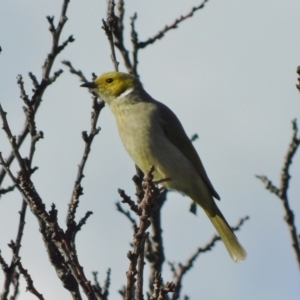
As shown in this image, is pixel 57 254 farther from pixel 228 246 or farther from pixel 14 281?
pixel 228 246

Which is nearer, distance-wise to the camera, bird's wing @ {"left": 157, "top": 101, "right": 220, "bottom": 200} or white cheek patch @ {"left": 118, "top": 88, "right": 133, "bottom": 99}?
bird's wing @ {"left": 157, "top": 101, "right": 220, "bottom": 200}

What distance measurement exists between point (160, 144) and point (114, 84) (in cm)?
122

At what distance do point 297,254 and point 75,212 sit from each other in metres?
1.41

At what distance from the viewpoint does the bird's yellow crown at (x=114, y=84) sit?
8.23 meters

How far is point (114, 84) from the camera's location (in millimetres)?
8305

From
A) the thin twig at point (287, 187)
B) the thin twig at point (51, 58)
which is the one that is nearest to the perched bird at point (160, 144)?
the thin twig at point (51, 58)

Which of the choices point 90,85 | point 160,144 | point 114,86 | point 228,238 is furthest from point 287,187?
point 114,86

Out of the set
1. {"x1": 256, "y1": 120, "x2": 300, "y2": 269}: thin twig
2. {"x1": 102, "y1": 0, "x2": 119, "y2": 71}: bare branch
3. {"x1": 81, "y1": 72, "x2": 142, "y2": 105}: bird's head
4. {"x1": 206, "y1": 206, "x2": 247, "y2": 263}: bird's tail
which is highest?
{"x1": 81, "y1": 72, "x2": 142, "y2": 105}: bird's head

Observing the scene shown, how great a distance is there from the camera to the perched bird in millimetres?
7367

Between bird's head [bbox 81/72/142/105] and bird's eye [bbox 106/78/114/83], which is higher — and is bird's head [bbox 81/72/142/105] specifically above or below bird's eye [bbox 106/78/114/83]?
below

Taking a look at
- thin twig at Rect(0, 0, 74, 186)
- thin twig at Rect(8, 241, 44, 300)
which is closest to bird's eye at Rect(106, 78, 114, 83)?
thin twig at Rect(0, 0, 74, 186)

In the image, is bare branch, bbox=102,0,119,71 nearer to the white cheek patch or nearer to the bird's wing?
the bird's wing

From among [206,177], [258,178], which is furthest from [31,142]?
[206,177]

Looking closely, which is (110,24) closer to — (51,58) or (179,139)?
(51,58)
